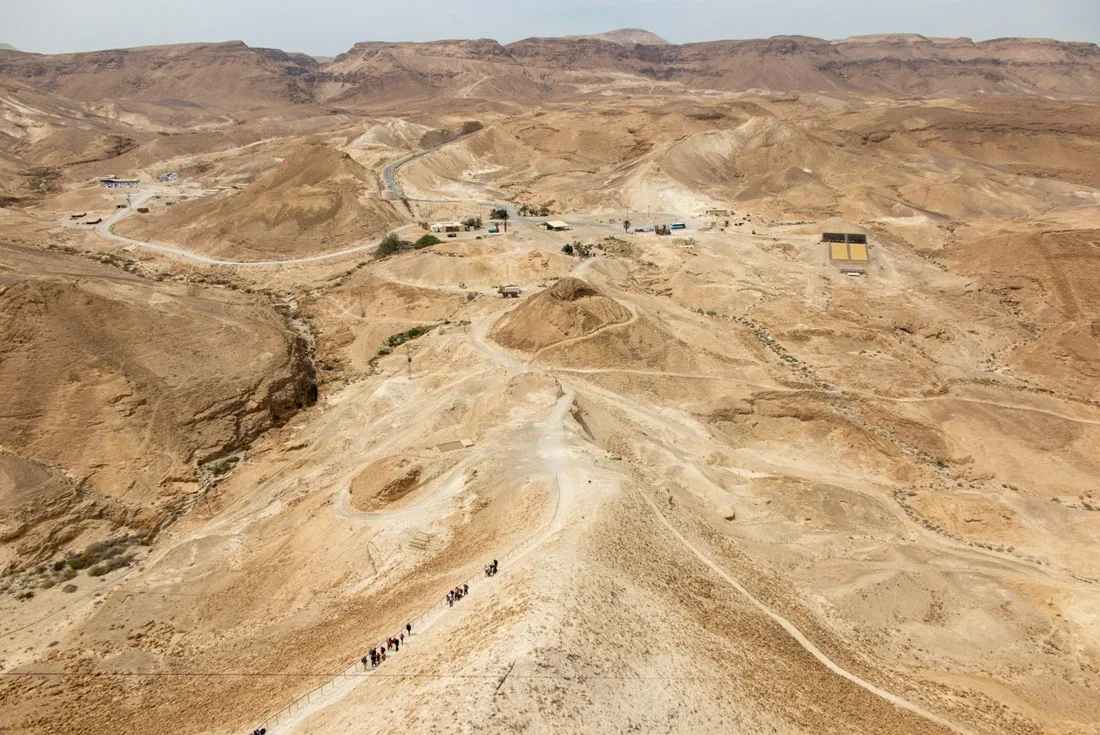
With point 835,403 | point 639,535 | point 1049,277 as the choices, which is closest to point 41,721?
point 639,535

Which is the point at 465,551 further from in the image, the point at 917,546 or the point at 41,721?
the point at 917,546

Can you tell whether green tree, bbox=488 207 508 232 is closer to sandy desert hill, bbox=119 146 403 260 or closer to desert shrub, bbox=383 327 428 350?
sandy desert hill, bbox=119 146 403 260

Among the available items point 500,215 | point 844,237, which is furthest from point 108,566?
point 844,237

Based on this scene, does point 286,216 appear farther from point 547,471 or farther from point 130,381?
point 547,471

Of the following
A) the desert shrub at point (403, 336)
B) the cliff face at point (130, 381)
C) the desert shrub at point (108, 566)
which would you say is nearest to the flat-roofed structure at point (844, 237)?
the desert shrub at point (403, 336)

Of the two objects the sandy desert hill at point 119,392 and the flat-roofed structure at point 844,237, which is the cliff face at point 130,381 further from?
the flat-roofed structure at point 844,237

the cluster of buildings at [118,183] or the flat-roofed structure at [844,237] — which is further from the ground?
the cluster of buildings at [118,183]
